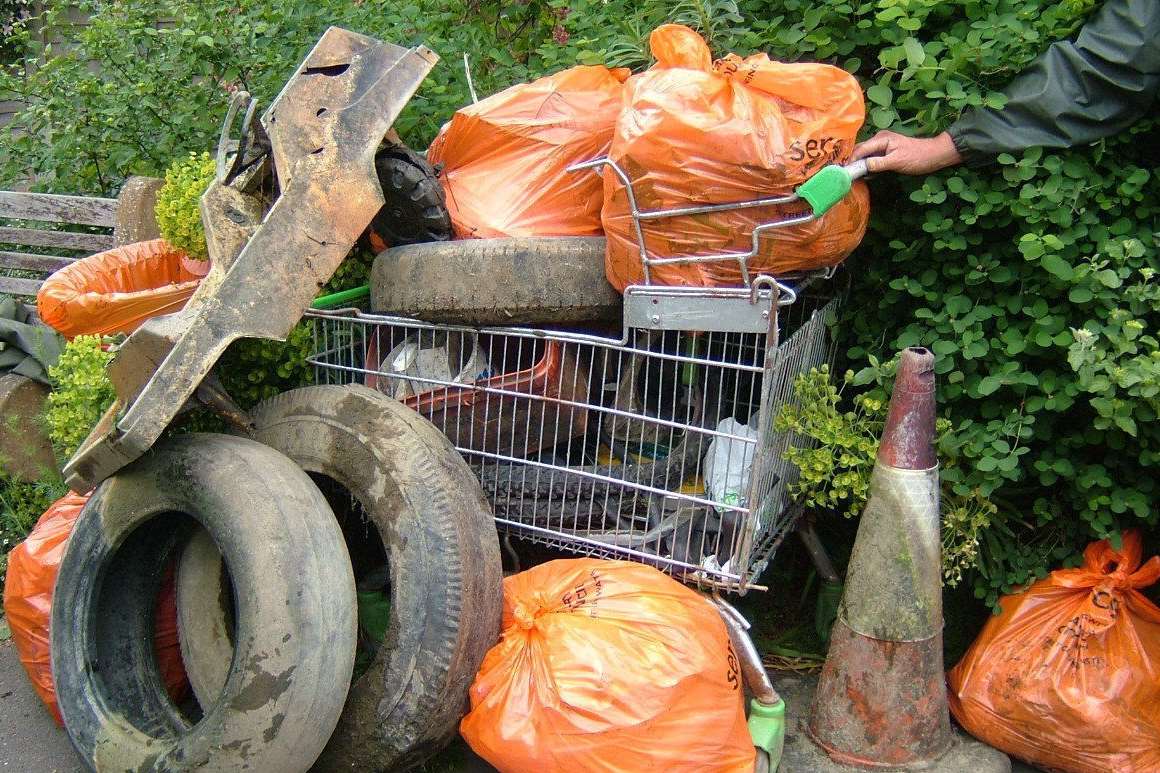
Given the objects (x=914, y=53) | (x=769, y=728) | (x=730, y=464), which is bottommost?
(x=769, y=728)

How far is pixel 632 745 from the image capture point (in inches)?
83.1

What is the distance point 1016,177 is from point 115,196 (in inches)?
161

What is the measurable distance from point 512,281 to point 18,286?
9.91 ft

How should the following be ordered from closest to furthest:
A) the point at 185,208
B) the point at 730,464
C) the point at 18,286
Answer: the point at 730,464, the point at 185,208, the point at 18,286

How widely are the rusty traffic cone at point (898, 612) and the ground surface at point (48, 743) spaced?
114 millimetres

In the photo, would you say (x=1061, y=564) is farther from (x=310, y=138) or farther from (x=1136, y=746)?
(x=310, y=138)

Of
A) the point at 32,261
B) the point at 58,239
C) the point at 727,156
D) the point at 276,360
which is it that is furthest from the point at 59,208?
the point at 727,156

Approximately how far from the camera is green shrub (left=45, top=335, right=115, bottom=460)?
2.95 metres

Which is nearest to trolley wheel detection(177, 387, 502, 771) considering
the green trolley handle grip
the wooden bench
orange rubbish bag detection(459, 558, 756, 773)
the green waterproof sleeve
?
orange rubbish bag detection(459, 558, 756, 773)

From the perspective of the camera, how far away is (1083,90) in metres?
2.28

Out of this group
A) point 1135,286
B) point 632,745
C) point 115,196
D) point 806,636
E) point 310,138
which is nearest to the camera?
point 632,745

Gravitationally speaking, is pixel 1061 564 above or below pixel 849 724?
above

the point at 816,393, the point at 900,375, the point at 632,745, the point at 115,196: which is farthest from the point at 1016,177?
the point at 115,196

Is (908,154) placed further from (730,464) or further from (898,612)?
(898,612)
